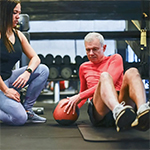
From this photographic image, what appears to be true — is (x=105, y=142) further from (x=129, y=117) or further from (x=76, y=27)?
(x=76, y=27)

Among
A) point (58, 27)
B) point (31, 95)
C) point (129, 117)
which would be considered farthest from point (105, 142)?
point (58, 27)

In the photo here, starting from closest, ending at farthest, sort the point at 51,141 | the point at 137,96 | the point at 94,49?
A: the point at 137,96 → the point at 51,141 → the point at 94,49

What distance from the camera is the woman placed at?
1.34 m

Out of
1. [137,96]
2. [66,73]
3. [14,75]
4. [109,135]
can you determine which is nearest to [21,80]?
[14,75]

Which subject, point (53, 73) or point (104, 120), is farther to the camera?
point (53, 73)

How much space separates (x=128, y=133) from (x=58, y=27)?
10.3ft

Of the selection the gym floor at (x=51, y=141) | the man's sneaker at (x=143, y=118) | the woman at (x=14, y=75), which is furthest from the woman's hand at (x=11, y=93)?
the man's sneaker at (x=143, y=118)

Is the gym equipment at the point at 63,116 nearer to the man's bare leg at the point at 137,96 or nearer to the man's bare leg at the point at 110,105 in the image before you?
the man's bare leg at the point at 110,105

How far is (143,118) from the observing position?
85 cm

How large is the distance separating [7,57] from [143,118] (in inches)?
32.8

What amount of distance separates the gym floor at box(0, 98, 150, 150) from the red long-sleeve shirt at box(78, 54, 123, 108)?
215mm

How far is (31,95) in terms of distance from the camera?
5.27ft

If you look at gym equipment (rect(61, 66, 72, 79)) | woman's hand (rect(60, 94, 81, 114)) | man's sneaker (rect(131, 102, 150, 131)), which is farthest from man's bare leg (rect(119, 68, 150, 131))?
gym equipment (rect(61, 66, 72, 79))

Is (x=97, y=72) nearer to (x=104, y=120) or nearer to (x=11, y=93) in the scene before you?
(x=104, y=120)
